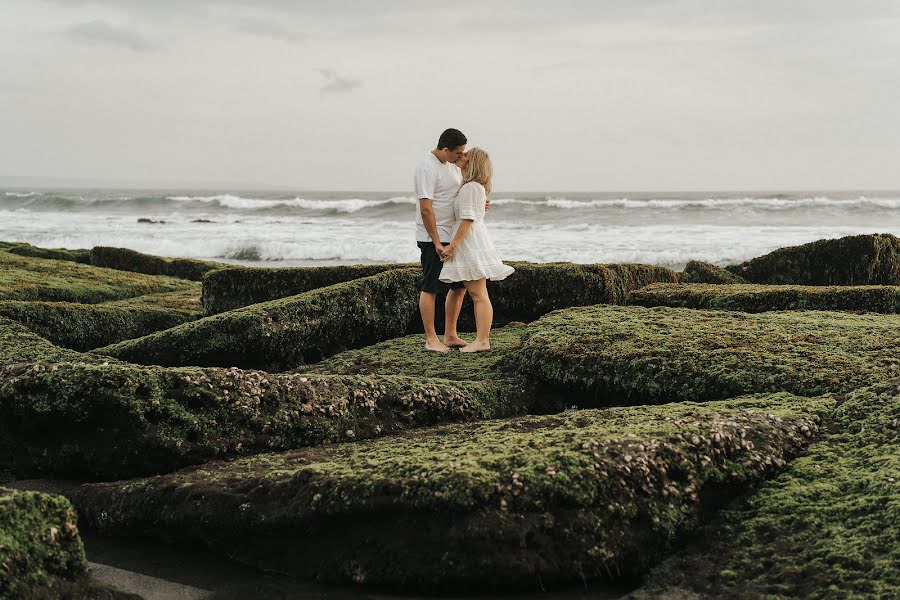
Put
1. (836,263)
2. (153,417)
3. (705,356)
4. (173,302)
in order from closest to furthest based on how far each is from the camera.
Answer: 1. (153,417)
2. (705,356)
3. (173,302)
4. (836,263)

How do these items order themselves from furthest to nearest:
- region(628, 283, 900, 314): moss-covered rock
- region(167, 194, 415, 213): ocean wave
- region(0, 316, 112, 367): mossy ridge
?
1. region(167, 194, 415, 213): ocean wave
2. region(628, 283, 900, 314): moss-covered rock
3. region(0, 316, 112, 367): mossy ridge

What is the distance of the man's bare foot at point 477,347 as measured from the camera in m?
6.57

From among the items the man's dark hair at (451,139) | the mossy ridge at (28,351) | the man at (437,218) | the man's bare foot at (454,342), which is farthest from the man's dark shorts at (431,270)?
the mossy ridge at (28,351)

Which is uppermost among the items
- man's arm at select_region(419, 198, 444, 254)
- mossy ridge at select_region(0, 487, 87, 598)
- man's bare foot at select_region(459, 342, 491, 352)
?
man's arm at select_region(419, 198, 444, 254)

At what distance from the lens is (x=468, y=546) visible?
3004 millimetres

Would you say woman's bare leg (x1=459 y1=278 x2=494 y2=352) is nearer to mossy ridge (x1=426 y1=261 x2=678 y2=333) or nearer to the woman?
the woman

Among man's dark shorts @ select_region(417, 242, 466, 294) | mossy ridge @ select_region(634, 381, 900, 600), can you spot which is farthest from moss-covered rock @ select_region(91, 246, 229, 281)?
mossy ridge @ select_region(634, 381, 900, 600)

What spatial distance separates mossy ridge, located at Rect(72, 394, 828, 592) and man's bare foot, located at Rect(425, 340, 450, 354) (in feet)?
9.33

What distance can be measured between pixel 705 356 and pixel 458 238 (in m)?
2.63

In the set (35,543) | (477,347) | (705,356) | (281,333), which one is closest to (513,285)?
(477,347)

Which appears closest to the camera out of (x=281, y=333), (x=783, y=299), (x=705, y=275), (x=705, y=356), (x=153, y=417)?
(x=153, y=417)

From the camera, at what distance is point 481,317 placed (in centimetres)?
693

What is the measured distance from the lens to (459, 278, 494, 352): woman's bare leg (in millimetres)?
6676

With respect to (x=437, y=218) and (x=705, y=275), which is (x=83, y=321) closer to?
(x=437, y=218)
